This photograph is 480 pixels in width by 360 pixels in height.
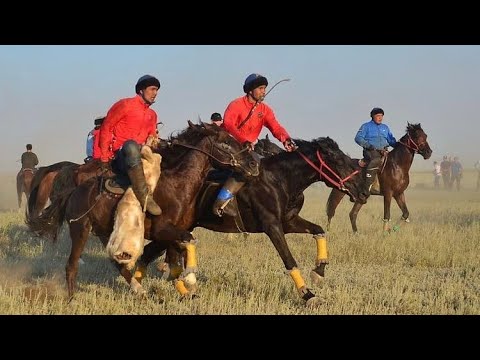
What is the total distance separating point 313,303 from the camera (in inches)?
270

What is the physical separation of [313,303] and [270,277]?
72.1 inches

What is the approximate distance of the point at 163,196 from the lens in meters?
7.22

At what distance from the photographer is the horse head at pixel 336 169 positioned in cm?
793

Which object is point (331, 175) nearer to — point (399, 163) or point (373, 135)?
point (373, 135)

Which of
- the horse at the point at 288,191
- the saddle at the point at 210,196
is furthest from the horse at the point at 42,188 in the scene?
the saddle at the point at 210,196

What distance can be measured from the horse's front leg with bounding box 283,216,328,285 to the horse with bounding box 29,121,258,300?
1.13 m

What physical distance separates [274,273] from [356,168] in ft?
6.89

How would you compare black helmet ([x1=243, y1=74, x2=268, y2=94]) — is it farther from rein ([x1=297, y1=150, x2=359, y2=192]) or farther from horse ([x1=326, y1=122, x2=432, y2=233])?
horse ([x1=326, y1=122, x2=432, y2=233])

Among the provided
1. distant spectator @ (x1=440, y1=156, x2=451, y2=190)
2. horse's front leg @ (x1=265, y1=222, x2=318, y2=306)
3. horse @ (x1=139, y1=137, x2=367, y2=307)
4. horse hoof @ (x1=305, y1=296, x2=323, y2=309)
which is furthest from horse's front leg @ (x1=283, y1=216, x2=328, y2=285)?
distant spectator @ (x1=440, y1=156, x2=451, y2=190)

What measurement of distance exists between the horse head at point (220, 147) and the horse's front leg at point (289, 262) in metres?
0.75

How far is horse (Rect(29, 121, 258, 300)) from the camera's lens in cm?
719

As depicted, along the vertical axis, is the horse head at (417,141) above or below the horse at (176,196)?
above

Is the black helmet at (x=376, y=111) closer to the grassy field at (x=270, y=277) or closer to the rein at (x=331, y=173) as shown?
the grassy field at (x=270, y=277)

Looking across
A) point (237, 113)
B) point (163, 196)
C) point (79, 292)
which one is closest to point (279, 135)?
point (237, 113)
